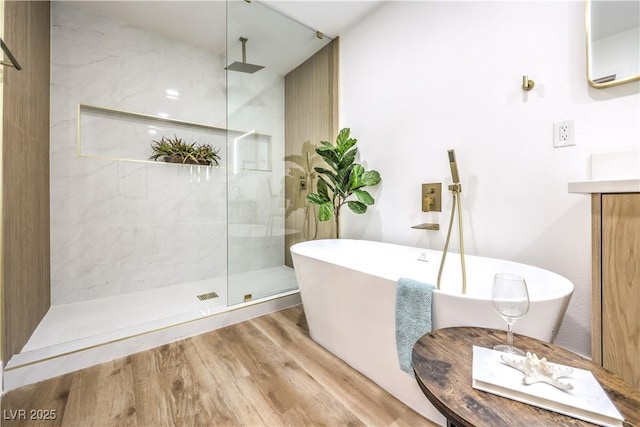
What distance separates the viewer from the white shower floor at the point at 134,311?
64.7 inches

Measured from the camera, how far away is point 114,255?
8.43 ft

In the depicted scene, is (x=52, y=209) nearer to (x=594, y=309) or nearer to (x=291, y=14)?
(x=291, y=14)

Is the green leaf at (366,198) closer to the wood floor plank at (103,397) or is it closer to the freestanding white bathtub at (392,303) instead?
the freestanding white bathtub at (392,303)

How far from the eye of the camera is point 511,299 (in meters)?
0.73

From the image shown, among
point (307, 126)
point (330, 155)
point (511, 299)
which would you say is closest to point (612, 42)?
point (511, 299)

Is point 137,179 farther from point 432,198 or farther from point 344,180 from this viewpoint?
point 432,198

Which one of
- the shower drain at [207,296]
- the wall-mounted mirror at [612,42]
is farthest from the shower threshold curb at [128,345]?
the wall-mounted mirror at [612,42]

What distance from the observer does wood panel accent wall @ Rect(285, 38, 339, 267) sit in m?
2.57

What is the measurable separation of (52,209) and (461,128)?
3367mm

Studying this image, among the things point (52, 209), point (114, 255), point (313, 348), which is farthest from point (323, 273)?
point (52, 209)

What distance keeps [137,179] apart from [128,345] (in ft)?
5.51

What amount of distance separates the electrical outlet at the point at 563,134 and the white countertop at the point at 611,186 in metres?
0.59

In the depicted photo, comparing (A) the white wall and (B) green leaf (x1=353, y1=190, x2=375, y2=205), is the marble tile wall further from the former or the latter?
(A) the white wall

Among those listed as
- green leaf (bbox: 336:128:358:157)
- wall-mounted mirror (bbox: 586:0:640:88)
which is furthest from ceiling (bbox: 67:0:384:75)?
wall-mounted mirror (bbox: 586:0:640:88)
